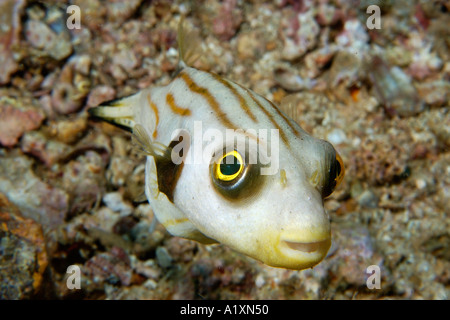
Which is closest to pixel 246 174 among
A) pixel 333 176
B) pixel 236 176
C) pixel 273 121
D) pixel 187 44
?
pixel 236 176

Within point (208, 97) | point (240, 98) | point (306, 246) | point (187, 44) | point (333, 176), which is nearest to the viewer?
point (306, 246)

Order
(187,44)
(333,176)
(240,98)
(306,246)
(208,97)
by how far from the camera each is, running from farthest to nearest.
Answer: (187,44), (208,97), (240,98), (333,176), (306,246)

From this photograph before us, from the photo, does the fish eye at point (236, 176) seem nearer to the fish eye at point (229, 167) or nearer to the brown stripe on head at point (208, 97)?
the fish eye at point (229, 167)

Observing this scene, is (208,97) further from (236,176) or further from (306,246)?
(306,246)

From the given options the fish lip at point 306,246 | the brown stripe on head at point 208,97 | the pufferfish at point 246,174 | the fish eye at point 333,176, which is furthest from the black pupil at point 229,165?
the fish eye at point 333,176

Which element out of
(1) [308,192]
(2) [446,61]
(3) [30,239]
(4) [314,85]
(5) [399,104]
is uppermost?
(2) [446,61]

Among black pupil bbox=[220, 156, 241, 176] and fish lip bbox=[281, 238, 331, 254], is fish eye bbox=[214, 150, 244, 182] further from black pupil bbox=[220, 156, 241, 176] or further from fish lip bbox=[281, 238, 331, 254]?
fish lip bbox=[281, 238, 331, 254]

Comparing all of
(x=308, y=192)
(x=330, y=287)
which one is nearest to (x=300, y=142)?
(x=308, y=192)
